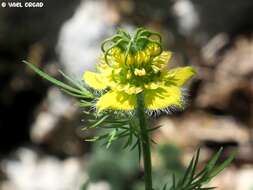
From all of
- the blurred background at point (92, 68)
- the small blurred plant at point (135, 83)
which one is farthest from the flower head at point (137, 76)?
the blurred background at point (92, 68)

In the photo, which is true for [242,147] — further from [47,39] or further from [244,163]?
[47,39]

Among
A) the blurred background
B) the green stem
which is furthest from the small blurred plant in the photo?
the blurred background

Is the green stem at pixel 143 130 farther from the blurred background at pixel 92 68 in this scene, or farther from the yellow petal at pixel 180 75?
the blurred background at pixel 92 68

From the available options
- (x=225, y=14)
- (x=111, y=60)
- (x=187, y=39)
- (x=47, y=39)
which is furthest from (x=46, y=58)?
(x=111, y=60)

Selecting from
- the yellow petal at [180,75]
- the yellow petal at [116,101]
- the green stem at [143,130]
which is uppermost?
the yellow petal at [180,75]

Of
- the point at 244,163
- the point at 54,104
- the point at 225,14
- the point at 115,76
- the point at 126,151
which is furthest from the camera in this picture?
the point at 225,14

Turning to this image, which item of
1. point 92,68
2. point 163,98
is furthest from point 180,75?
point 92,68
